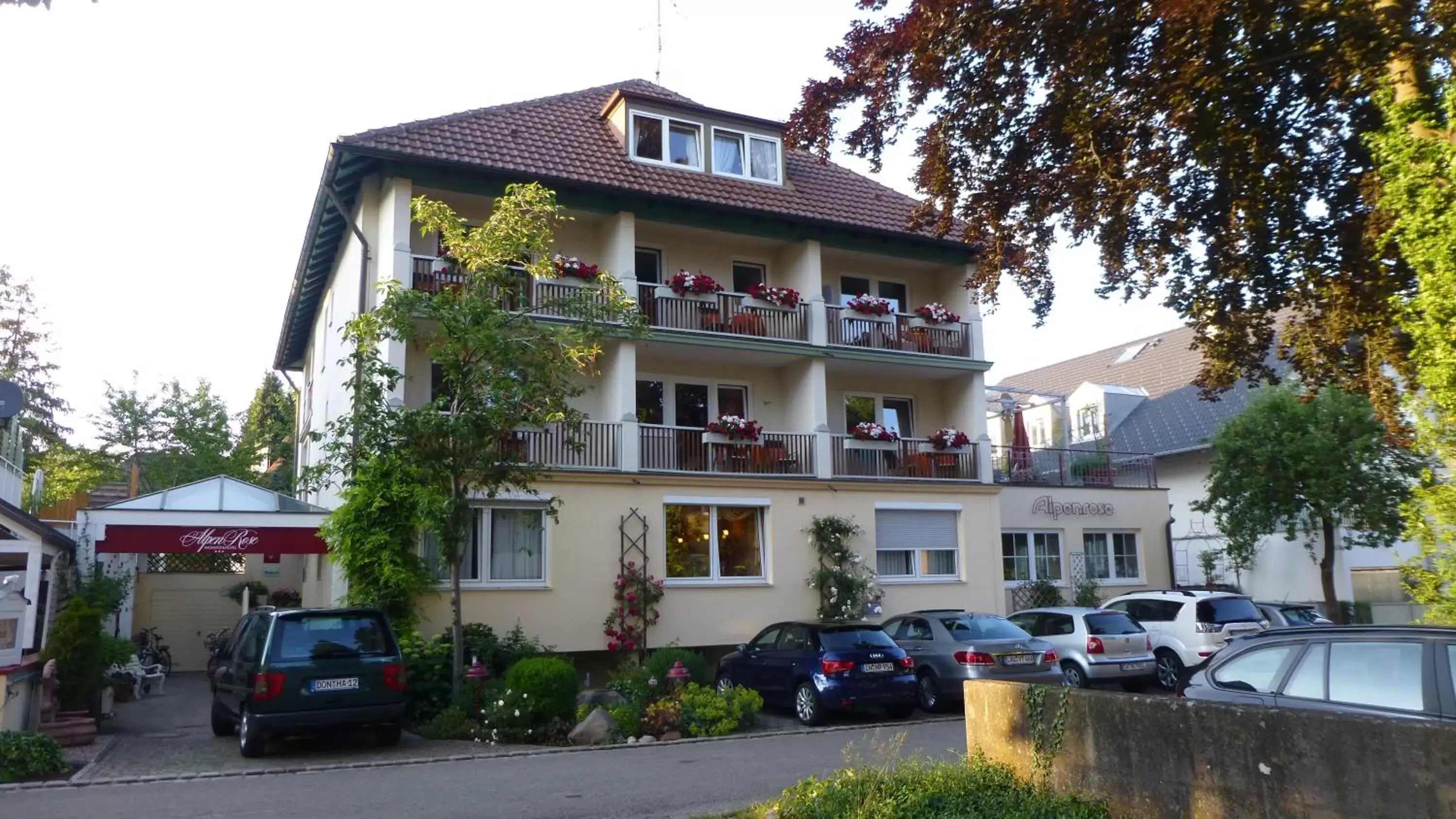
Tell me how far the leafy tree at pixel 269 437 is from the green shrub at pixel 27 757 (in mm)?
29509

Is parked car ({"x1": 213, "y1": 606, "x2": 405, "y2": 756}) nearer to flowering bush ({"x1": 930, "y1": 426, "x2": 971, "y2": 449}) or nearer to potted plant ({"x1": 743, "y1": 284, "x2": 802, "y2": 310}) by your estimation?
potted plant ({"x1": 743, "y1": 284, "x2": 802, "y2": 310})

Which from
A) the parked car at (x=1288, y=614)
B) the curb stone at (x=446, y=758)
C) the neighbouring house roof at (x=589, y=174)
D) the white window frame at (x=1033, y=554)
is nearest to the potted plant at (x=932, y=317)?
the neighbouring house roof at (x=589, y=174)

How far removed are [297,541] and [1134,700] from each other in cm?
1506

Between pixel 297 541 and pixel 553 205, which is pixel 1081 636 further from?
pixel 297 541

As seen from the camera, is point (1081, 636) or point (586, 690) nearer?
point (586, 690)

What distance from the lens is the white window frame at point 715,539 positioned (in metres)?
20.4

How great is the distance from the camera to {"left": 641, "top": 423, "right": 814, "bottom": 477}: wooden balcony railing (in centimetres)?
2089

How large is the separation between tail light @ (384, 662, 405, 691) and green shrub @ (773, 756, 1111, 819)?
6.33 metres

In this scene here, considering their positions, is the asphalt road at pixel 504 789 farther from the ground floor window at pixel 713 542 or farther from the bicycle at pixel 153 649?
the bicycle at pixel 153 649

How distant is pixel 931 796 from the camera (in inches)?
295

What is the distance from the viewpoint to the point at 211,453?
4134 centimetres

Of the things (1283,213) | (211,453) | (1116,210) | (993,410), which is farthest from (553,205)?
(211,453)

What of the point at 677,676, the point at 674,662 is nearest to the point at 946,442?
the point at 674,662

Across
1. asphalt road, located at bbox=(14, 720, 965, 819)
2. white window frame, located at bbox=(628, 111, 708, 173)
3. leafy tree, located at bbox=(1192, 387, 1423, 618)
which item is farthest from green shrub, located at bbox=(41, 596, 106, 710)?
leafy tree, located at bbox=(1192, 387, 1423, 618)
